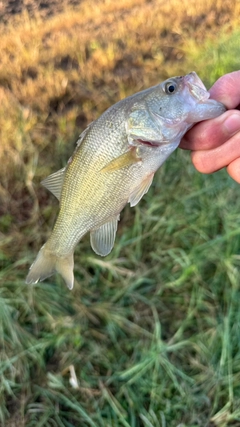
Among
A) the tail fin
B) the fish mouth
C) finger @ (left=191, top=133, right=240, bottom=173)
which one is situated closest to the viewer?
the fish mouth

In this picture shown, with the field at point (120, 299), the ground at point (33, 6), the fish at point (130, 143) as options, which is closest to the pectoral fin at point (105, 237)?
the fish at point (130, 143)

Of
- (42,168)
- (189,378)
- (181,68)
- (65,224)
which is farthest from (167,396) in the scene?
(181,68)

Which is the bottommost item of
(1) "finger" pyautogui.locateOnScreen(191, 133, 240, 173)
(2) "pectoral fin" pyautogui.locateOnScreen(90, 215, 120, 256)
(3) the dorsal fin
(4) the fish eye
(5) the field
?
(5) the field

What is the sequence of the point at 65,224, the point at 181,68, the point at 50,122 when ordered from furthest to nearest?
the point at 181,68 < the point at 50,122 < the point at 65,224

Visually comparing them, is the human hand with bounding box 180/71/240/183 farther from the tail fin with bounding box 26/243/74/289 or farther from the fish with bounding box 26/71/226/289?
the tail fin with bounding box 26/243/74/289

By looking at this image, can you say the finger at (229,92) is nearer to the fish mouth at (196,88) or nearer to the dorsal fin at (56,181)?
the fish mouth at (196,88)

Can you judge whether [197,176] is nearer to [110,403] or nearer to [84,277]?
[84,277]

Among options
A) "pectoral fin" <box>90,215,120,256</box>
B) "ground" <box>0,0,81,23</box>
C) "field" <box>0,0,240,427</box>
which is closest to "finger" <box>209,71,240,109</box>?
"pectoral fin" <box>90,215,120,256</box>
